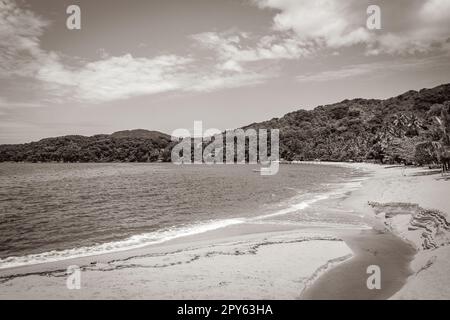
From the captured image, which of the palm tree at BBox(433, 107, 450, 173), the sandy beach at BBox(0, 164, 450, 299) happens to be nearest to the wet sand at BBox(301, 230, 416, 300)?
the sandy beach at BBox(0, 164, 450, 299)

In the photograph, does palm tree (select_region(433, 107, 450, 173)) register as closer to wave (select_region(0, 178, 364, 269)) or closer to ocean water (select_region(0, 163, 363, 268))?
ocean water (select_region(0, 163, 363, 268))

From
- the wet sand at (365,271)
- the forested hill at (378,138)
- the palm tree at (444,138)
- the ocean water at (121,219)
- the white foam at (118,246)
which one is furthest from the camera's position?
the forested hill at (378,138)

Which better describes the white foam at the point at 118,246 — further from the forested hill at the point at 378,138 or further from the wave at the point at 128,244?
the forested hill at the point at 378,138

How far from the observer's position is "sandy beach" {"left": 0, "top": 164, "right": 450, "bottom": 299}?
1005 centimetres

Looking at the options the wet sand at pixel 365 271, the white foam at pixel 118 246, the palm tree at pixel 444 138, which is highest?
the palm tree at pixel 444 138

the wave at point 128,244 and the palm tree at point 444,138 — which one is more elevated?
the palm tree at point 444,138

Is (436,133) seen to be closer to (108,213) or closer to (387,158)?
(108,213)

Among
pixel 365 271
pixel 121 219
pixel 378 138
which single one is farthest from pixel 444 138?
pixel 378 138

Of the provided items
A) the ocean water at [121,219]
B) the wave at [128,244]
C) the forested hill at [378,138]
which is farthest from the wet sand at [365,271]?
the forested hill at [378,138]

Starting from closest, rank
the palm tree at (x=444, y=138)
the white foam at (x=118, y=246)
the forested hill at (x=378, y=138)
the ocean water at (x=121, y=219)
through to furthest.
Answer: the white foam at (x=118, y=246)
the ocean water at (x=121, y=219)
the palm tree at (x=444, y=138)
the forested hill at (x=378, y=138)

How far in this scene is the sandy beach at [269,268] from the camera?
33.0ft

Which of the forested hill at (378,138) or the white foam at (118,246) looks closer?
the white foam at (118,246)
